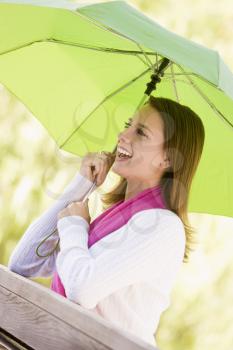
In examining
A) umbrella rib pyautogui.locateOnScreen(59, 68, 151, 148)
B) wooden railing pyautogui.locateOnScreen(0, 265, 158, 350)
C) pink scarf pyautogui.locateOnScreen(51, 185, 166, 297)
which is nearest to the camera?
wooden railing pyautogui.locateOnScreen(0, 265, 158, 350)

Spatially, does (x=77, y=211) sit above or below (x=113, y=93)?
below

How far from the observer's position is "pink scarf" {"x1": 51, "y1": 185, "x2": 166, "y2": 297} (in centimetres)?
175

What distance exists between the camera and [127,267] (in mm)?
1524

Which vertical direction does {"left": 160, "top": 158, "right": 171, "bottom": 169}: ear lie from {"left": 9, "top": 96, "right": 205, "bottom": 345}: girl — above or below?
above

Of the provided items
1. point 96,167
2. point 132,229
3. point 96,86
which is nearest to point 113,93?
point 96,86

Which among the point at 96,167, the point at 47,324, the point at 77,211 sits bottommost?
the point at 47,324

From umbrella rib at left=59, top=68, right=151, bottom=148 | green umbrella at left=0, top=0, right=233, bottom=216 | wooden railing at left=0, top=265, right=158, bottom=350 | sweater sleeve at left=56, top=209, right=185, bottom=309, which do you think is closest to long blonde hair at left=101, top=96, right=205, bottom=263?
sweater sleeve at left=56, top=209, right=185, bottom=309

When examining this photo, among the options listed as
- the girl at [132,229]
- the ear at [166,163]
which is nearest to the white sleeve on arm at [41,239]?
the girl at [132,229]

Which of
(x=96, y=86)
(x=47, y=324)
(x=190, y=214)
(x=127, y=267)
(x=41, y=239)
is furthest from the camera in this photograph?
(x=190, y=214)

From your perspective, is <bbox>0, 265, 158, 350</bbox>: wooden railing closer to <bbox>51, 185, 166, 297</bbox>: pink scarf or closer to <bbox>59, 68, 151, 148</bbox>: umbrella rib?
<bbox>51, 185, 166, 297</bbox>: pink scarf

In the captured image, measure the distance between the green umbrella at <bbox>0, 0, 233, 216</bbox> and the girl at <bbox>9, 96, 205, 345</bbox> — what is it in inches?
13.5

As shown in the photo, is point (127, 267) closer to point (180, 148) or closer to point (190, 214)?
point (180, 148)

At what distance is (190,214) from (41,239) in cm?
417

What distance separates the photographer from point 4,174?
19.5 ft
